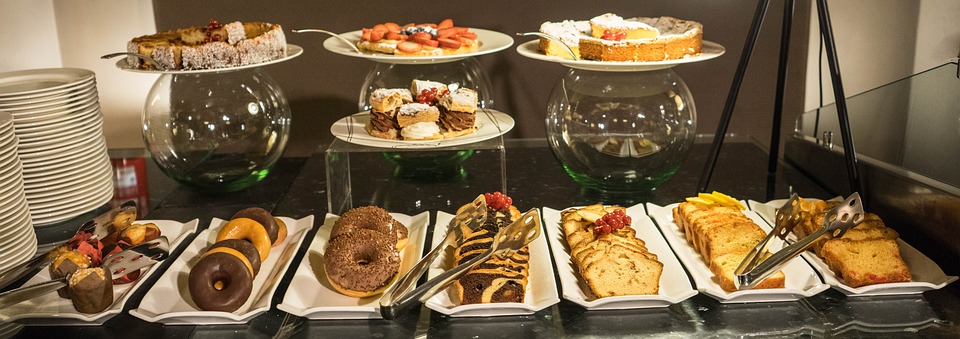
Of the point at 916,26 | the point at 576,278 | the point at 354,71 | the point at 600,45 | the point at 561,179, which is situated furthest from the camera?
the point at 354,71

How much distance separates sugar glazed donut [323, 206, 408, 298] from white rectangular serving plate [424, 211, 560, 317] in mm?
80

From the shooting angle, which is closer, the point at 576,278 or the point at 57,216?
the point at 576,278

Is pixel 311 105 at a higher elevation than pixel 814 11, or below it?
below

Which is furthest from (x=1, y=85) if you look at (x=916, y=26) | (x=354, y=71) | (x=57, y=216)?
(x=916, y=26)

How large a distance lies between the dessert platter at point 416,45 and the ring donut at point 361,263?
462 mm

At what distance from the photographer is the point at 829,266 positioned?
1254 millimetres

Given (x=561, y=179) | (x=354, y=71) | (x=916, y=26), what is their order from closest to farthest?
1. (x=561, y=179)
2. (x=916, y=26)
3. (x=354, y=71)

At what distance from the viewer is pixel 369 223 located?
1358 mm

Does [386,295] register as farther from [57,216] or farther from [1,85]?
[1,85]

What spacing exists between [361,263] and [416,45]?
59 cm

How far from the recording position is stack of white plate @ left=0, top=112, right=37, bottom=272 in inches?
51.6

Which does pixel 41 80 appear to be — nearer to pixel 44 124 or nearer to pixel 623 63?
pixel 44 124

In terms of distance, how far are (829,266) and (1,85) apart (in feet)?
4.87

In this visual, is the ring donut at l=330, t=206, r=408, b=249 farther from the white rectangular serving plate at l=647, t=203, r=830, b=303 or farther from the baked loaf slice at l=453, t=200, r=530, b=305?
the white rectangular serving plate at l=647, t=203, r=830, b=303
